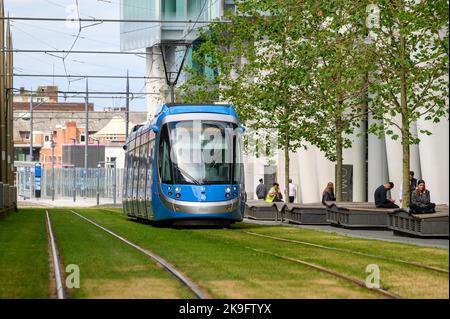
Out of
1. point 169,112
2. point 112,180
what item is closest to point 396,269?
point 169,112

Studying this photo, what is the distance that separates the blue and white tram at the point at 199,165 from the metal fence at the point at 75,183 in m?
56.4

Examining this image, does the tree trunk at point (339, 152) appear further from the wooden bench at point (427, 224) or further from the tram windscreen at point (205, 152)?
the wooden bench at point (427, 224)

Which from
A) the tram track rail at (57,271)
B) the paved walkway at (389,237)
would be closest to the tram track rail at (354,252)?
the paved walkway at (389,237)

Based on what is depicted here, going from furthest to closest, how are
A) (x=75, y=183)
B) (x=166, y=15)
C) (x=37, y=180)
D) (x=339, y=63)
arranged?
(x=37, y=180), (x=75, y=183), (x=166, y=15), (x=339, y=63)

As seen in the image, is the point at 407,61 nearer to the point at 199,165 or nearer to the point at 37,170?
the point at 199,165

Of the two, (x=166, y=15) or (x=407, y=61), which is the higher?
(x=166, y=15)

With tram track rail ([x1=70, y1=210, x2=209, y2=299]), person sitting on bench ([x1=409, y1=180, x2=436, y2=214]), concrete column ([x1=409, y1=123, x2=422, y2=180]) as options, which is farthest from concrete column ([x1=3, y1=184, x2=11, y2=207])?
tram track rail ([x1=70, y1=210, x2=209, y2=299])

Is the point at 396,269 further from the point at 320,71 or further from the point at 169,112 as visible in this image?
the point at 320,71

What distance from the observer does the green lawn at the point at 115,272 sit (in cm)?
1384

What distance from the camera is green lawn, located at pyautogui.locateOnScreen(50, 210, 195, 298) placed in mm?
13836

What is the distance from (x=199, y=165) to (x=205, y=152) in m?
0.36

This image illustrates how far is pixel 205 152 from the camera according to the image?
32.1m

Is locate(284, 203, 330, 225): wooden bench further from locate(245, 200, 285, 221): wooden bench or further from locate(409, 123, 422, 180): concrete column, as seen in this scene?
locate(409, 123, 422, 180): concrete column

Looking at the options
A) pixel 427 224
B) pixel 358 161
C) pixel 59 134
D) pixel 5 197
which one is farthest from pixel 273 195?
pixel 59 134
